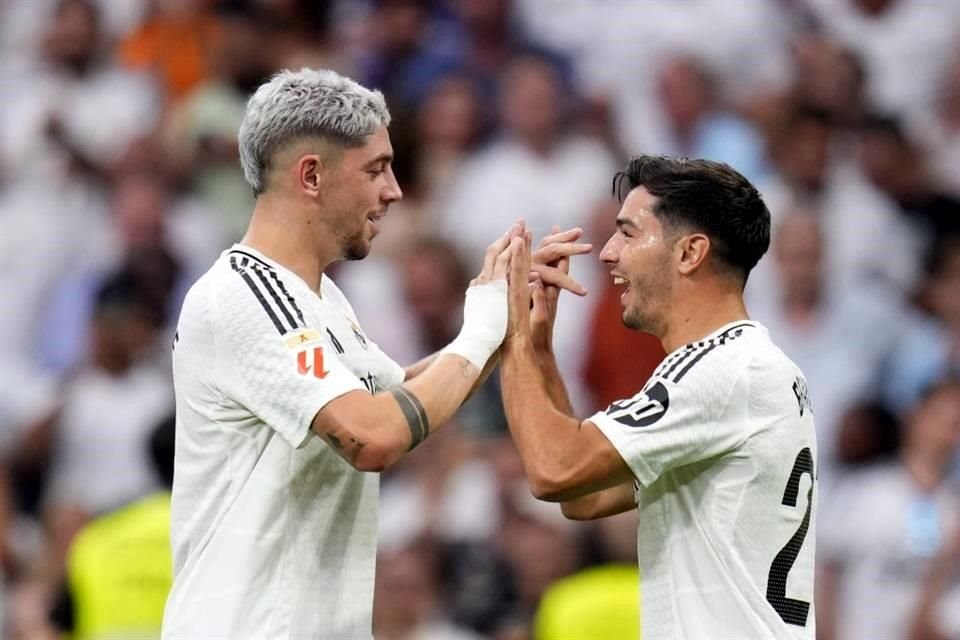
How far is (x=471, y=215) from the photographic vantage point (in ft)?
32.9

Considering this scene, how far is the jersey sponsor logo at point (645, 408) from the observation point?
463 centimetres

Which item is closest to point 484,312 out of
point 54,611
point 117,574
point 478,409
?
point 117,574

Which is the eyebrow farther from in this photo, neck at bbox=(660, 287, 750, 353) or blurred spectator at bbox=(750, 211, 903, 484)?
blurred spectator at bbox=(750, 211, 903, 484)

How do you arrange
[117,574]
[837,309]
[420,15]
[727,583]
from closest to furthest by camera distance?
[727,583] → [117,574] → [837,309] → [420,15]

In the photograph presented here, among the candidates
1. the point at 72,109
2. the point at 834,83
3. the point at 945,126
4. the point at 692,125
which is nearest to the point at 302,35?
the point at 72,109

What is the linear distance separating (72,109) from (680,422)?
7.37 metres

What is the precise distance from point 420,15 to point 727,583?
680cm

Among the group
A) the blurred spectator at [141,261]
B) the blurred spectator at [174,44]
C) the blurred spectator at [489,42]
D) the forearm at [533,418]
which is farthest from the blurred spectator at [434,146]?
the forearm at [533,418]

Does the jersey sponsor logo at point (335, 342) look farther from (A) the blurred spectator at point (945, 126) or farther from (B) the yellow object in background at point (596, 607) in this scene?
(A) the blurred spectator at point (945, 126)

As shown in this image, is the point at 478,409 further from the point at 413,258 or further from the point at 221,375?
the point at 221,375

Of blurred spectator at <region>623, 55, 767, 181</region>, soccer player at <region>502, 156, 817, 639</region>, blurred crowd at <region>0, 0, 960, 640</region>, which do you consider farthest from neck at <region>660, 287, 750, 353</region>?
blurred spectator at <region>623, 55, 767, 181</region>

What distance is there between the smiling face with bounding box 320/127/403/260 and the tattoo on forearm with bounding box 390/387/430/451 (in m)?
0.57

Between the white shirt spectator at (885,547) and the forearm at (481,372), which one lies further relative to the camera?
the white shirt spectator at (885,547)

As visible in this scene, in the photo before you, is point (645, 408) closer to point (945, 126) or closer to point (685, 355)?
point (685, 355)
